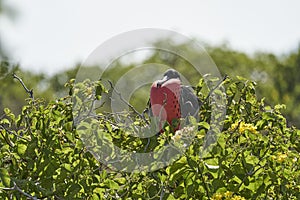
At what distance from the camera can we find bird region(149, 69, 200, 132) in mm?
2996

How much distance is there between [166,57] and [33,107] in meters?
20.9

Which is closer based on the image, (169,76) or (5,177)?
(5,177)

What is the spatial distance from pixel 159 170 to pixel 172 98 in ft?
2.74

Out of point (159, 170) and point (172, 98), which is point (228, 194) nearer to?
point (159, 170)

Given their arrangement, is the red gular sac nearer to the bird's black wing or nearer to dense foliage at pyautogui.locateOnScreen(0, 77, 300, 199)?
the bird's black wing

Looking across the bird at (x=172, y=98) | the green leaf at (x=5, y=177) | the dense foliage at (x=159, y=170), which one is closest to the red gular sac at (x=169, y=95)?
the bird at (x=172, y=98)

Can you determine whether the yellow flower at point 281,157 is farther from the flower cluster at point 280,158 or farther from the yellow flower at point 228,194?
the yellow flower at point 228,194

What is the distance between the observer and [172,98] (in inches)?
125

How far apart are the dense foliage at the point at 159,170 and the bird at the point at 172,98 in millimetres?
A: 424

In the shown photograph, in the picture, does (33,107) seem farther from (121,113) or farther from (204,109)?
(204,109)

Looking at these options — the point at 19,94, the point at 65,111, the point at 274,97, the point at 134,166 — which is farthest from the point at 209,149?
the point at 19,94

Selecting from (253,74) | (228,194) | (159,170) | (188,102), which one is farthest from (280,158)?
(253,74)

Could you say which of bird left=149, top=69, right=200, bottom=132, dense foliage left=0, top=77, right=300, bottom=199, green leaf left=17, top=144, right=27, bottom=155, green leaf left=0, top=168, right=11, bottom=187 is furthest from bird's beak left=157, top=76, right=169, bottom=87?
green leaf left=0, top=168, right=11, bottom=187

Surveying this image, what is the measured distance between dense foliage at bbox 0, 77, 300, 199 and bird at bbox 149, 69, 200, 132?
424mm
